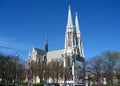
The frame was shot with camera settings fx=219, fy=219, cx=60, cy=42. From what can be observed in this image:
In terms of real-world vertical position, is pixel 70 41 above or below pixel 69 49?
above

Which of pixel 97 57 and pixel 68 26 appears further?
pixel 68 26

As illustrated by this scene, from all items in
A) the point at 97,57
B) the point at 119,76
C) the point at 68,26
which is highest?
the point at 68,26

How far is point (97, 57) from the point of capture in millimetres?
77938

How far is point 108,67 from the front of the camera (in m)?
74.8

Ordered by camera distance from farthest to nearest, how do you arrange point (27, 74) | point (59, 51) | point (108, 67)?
point (59, 51) → point (27, 74) → point (108, 67)

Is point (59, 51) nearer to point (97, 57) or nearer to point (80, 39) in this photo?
point (80, 39)

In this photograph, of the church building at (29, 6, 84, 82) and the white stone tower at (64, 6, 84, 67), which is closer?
the church building at (29, 6, 84, 82)

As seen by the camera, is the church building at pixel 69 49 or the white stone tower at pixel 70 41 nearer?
the church building at pixel 69 49

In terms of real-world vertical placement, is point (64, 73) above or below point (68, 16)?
below

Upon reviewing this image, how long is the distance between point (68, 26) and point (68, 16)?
591 centimetres

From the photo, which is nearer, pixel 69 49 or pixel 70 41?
pixel 69 49

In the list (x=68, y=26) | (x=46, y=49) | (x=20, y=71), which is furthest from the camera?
(x=46, y=49)

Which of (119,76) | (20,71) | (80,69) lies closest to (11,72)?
(20,71)

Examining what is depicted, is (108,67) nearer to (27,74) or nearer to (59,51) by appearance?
(27,74)
